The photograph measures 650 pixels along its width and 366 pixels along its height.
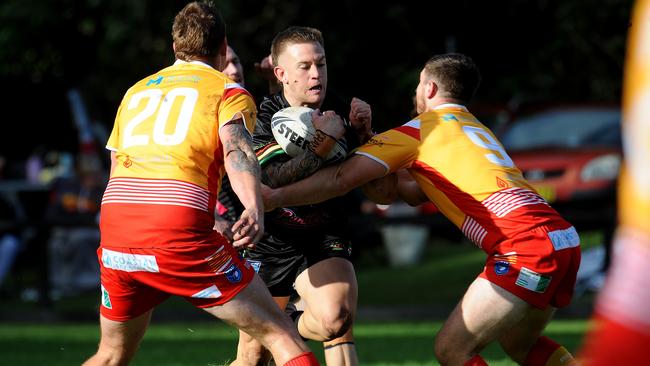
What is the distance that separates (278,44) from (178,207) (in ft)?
5.83

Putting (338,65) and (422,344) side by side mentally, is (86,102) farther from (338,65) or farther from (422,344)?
(422,344)

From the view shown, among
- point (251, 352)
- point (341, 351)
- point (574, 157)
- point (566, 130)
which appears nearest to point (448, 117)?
point (341, 351)

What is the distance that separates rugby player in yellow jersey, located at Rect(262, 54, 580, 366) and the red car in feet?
28.9

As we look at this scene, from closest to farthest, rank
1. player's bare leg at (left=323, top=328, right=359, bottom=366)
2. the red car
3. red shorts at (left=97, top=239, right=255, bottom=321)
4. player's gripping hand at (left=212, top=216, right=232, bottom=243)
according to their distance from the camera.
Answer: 1. red shorts at (left=97, top=239, right=255, bottom=321)
2. player's gripping hand at (left=212, top=216, right=232, bottom=243)
3. player's bare leg at (left=323, top=328, right=359, bottom=366)
4. the red car

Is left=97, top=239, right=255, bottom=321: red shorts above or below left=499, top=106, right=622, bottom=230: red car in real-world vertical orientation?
above

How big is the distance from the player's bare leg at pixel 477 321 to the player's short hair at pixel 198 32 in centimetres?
180

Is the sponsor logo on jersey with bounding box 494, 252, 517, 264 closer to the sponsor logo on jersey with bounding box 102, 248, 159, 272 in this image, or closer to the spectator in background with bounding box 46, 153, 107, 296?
the sponsor logo on jersey with bounding box 102, 248, 159, 272

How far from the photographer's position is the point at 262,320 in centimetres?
539

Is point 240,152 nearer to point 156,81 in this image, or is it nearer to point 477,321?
point 156,81

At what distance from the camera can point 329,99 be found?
7.11m

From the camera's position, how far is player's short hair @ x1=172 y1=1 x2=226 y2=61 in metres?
5.82

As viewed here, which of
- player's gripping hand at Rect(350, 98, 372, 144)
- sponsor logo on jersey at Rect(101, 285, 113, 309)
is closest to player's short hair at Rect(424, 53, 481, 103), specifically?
player's gripping hand at Rect(350, 98, 372, 144)

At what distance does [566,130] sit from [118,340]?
39.4 feet

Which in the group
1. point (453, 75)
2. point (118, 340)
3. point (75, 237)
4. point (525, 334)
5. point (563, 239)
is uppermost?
point (453, 75)
